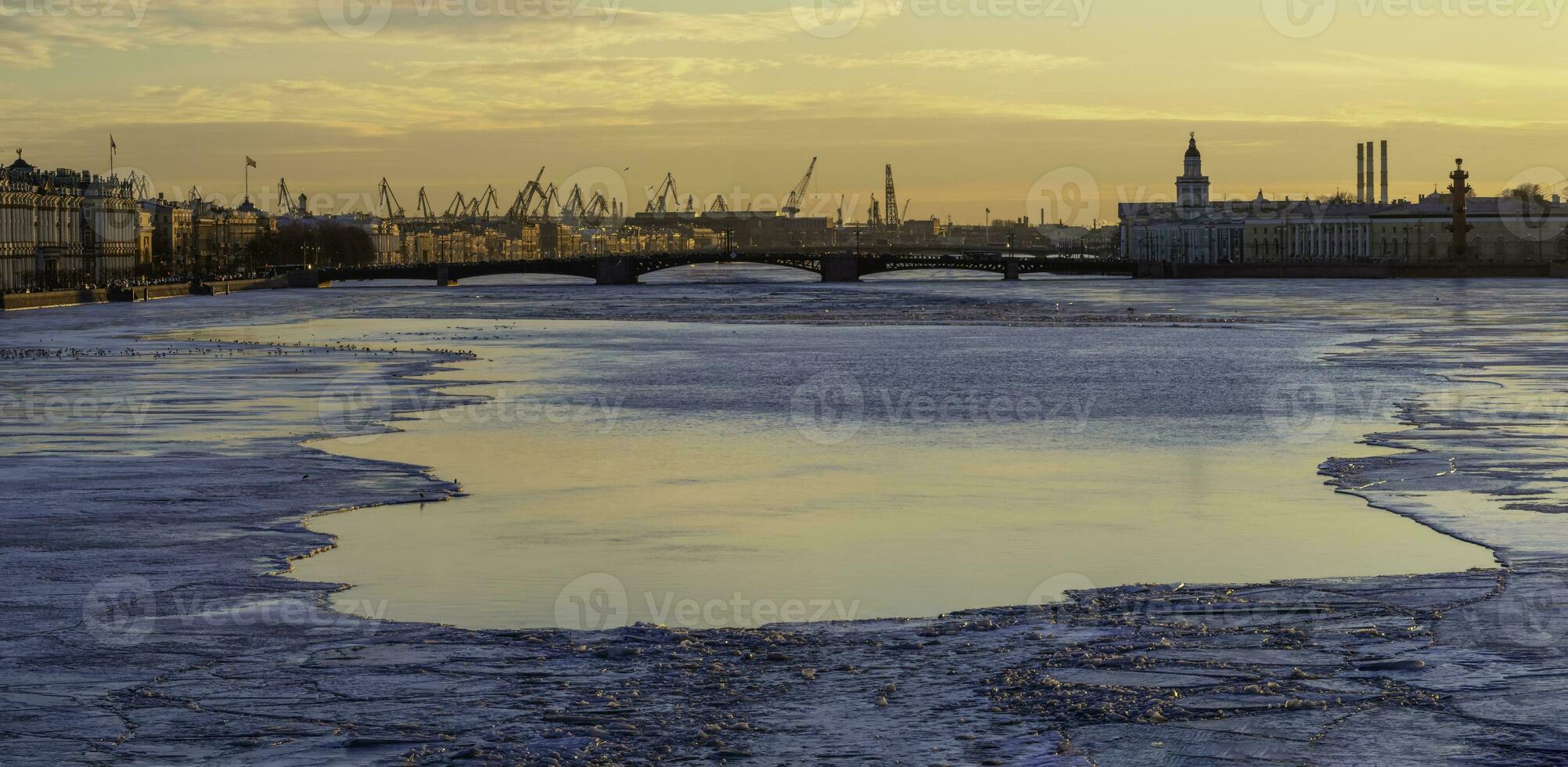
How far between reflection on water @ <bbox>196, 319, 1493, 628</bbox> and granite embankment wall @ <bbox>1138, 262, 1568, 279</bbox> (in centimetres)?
11064

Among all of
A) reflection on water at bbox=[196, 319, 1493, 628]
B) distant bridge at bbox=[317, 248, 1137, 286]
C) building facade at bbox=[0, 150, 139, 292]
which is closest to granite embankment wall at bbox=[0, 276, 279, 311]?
building facade at bbox=[0, 150, 139, 292]

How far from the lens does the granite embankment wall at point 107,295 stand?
84750mm

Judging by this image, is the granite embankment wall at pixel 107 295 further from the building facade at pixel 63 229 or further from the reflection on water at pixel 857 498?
the reflection on water at pixel 857 498

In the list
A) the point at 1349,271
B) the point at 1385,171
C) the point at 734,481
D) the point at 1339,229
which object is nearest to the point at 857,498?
the point at 734,481

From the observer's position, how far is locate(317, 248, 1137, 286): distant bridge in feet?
416

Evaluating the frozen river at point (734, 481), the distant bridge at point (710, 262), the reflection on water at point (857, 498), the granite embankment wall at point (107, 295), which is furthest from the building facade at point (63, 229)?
the reflection on water at point (857, 498)

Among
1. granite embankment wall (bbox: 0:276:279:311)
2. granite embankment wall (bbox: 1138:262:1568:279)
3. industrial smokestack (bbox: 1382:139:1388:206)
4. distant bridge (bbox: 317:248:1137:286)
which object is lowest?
granite embankment wall (bbox: 0:276:279:311)

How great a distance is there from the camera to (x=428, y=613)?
11.1 metres

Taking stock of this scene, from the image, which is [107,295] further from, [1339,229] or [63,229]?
[1339,229]

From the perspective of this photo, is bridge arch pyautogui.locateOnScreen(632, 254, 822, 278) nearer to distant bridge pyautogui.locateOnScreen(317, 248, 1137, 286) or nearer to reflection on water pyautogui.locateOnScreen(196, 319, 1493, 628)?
distant bridge pyautogui.locateOnScreen(317, 248, 1137, 286)

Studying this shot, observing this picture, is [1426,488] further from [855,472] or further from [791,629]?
[791,629]

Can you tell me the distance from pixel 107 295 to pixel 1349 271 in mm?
86319

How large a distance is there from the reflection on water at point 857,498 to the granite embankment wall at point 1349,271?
363 feet

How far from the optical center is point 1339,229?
162750 millimetres
